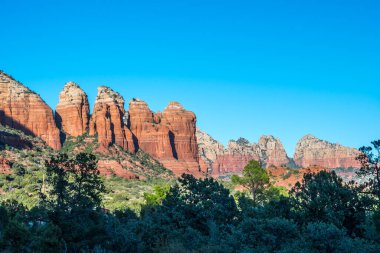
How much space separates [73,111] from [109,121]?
38.9ft

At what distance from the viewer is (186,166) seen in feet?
509

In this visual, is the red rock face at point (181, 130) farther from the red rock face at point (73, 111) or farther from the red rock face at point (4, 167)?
the red rock face at point (4, 167)

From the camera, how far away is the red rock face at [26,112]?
406 feet

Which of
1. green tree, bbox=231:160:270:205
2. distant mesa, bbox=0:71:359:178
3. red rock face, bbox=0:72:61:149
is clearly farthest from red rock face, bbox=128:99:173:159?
green tree, bbox=231:160:270:205

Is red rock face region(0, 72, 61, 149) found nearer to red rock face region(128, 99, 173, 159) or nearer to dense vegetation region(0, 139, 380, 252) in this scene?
red rock face region(128, 99, 173, 159)

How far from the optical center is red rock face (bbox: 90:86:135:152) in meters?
133

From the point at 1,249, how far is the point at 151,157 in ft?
420

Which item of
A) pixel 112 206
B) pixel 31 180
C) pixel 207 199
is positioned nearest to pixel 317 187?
pixel 207 199

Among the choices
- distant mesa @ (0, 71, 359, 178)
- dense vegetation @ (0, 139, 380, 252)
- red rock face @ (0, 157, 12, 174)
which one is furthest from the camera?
distant mesa @ (0, 71, 359, 178)

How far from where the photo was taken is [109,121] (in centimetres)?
13575

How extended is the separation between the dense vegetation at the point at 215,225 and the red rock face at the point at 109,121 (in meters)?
97.8

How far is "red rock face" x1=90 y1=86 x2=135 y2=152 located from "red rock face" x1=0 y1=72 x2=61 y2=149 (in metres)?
12.8

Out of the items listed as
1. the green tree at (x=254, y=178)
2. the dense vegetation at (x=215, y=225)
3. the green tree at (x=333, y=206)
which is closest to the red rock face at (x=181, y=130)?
the green tree at (x=254, y=178)

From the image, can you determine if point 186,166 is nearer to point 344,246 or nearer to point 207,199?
point 207,199
